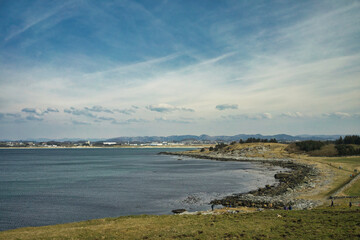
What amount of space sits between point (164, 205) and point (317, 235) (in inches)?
1136

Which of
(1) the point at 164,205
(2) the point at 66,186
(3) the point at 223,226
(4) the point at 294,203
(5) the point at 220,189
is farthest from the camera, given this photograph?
(2) the point at 66,186

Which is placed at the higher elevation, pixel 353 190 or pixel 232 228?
pixel 232 228

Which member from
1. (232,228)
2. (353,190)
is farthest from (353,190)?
(232,228)

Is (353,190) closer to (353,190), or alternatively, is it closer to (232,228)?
(353,190)

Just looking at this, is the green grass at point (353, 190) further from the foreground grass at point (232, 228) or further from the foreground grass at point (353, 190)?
the foreground grass at point (232, 228)

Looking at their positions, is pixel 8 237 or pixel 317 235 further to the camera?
pixel 8 237

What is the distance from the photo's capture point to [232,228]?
2300 cm

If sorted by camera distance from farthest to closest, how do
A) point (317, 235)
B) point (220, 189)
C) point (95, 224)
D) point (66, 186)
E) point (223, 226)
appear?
point (66, 186) → point (220, 189) → point (95, 224) → point (223, 226) → point (317, 235)

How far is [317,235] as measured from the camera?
1948 centimetres

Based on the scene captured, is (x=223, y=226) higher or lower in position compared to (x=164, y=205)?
higher

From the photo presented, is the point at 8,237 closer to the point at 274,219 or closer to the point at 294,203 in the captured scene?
the point at 274,219

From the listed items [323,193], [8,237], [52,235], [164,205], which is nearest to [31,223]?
[8,237]

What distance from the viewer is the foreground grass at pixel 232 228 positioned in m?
20.3

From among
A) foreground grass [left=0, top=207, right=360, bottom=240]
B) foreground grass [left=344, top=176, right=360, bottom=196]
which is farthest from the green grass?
foreground grass [left=0, top=207, right=360, bottom=240]
